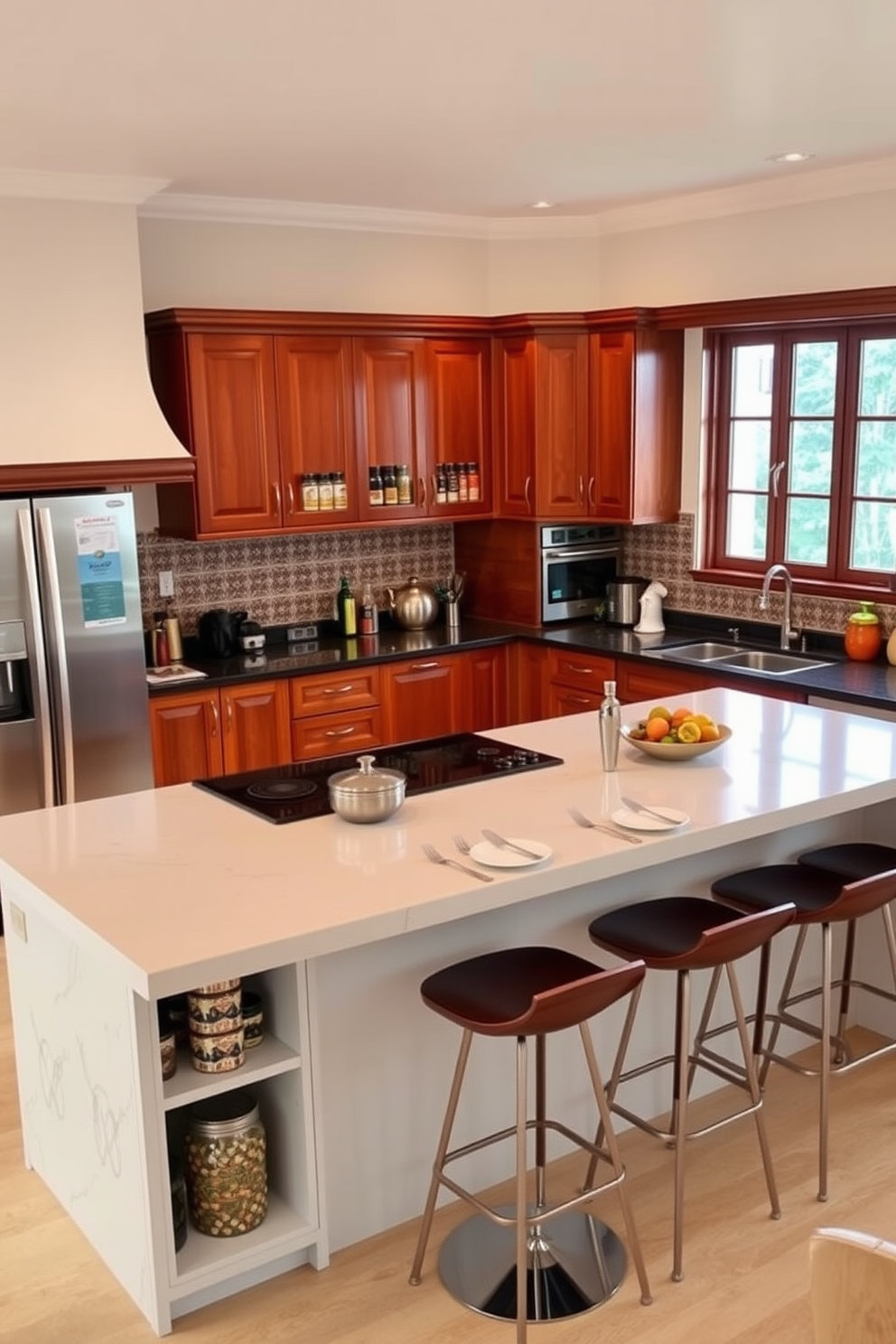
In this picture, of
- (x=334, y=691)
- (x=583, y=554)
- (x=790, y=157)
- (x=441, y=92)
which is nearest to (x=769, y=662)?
(x=583, y=554)

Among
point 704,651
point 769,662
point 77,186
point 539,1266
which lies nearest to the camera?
point 539,1266

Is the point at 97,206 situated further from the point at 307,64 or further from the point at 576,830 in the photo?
the point at 576,830

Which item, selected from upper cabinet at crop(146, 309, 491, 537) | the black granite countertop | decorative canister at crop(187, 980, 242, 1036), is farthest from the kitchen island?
upper cabinet at crop(146, 309, 491, 537)

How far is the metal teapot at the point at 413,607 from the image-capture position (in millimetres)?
6207

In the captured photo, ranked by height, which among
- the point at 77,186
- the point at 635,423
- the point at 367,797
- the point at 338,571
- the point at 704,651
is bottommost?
the point at 704,651

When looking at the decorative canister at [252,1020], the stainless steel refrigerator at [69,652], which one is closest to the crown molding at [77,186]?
the stainless steel refrigerator at [69,652]

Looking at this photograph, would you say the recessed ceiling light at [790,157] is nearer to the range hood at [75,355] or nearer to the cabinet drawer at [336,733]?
the range hood at [75,355]

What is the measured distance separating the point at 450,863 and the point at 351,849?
26 cm

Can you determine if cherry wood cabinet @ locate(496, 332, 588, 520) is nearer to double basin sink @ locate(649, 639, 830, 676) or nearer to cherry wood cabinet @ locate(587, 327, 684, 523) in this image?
cherry wood cabinet @ locate(587, 327, 684, 523)

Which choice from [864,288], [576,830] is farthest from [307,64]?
[864,288]

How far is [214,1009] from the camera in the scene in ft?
8.93

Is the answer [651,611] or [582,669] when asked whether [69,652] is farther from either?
[651,611]

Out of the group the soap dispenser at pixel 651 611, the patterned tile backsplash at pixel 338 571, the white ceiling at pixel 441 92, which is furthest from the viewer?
the soap dispenser at pixel 651 611

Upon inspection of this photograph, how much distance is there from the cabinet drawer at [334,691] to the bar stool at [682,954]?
246 centimetres
